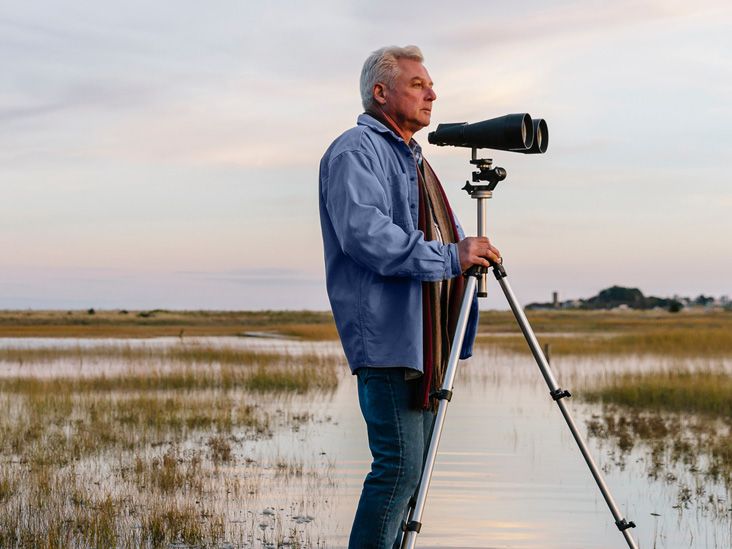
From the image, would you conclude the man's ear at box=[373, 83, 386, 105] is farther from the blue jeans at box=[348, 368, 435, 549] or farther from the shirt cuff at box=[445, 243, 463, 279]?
the blue jeans at box=[348, 368, 435, 549]

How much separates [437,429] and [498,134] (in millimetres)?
989

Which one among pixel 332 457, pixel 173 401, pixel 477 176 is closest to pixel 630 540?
pixel 477 176

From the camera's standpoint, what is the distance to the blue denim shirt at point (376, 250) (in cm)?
294

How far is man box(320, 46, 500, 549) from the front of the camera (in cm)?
297

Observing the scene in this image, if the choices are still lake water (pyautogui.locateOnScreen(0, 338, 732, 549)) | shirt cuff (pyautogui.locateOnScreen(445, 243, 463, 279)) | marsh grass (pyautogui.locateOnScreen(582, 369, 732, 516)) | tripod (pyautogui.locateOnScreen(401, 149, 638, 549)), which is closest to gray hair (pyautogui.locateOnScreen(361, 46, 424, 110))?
tripod (pyautogui.locateOnScreen(401, 149, 638, 549))

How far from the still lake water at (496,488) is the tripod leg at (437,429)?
190cm

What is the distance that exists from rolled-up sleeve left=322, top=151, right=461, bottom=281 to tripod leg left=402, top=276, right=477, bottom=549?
0.49ft

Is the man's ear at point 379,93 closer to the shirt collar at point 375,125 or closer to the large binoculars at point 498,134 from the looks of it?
the shirt collar at point 375,125

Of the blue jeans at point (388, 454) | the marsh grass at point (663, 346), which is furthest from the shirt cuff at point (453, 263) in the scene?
the marsh grass at point (663, 346)

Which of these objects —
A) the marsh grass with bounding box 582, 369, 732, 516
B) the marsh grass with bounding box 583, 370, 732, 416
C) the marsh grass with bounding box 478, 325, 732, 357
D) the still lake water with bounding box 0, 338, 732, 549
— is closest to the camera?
Answer: the still lake water with bounding box 0, 338, 732, 549

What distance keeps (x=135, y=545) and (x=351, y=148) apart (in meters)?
2.36

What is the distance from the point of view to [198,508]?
5324mm

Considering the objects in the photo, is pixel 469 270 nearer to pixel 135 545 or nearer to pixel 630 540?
pixel 630 540

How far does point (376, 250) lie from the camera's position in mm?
2924
